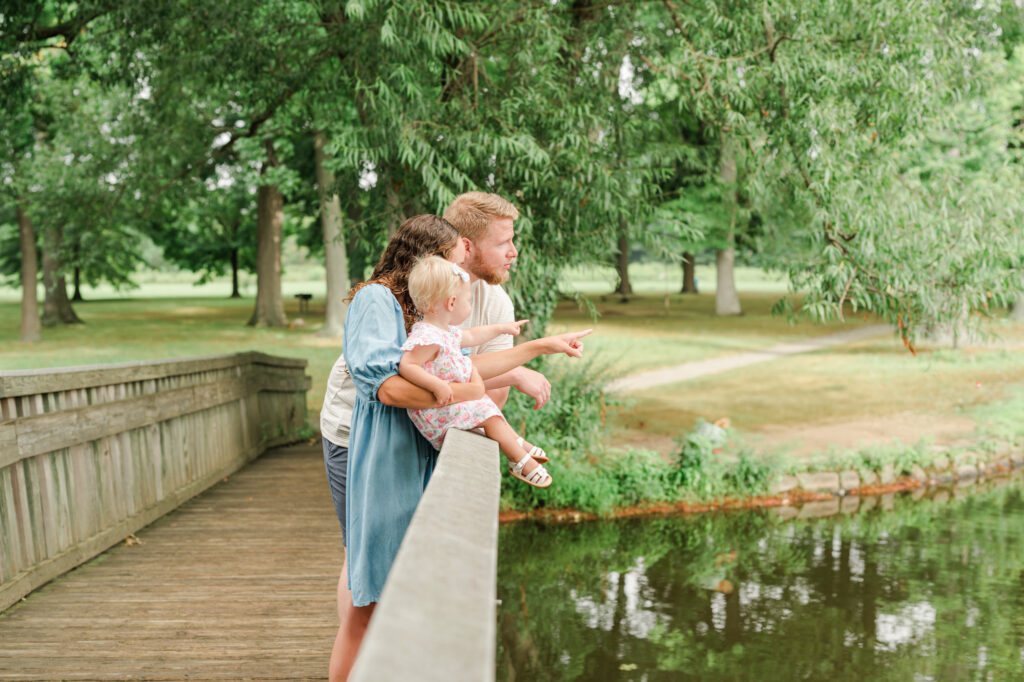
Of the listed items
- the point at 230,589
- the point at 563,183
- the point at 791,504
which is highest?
the point at 563,183

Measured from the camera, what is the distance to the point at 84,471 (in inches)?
210

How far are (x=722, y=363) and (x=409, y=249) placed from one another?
59.0 feet

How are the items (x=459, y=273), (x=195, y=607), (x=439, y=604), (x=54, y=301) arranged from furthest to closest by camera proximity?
1. (x=54, y=301)
2. (x=195, y=607)
3. (x=459, y=273)
4. (x=439, y=604)

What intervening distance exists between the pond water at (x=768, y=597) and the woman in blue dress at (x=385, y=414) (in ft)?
11.2

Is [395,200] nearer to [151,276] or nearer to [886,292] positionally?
[886,292]

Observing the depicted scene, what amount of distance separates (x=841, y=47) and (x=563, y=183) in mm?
A: 2848

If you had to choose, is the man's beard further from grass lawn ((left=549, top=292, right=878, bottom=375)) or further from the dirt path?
grass lawn ((left=549, top=292, right=878, bottom=375))

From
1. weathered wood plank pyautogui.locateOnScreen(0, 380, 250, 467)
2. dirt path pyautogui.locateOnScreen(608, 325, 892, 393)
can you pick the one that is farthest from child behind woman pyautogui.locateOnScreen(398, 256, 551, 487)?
dirt path pyautogui.locateOnScreen(608, 325, 892, 393)

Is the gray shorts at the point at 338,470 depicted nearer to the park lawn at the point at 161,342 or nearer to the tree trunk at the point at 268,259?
the park lawn at the point at 161,342

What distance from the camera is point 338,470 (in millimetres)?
3031

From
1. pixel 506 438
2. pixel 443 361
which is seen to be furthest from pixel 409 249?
pixel 506 438

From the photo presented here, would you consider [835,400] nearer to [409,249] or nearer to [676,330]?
[676,330]

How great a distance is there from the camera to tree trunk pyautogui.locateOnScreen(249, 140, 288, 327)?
27.0 m

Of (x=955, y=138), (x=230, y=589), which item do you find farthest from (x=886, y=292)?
(x=955, y=138)
